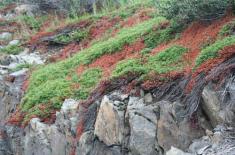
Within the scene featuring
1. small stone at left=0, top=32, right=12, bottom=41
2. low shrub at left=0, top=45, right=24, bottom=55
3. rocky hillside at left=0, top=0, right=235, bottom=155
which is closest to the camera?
rocky hillside at left=0, top=0, right=235, bottom=155

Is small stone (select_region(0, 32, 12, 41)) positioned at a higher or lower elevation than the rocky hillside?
lower

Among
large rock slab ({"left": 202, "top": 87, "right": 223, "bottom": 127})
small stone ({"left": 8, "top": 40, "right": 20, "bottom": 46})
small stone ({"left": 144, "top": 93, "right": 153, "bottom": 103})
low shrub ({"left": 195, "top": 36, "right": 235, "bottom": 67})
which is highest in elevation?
low shrub ({"left": 195, "top": 36, "right": 235, "bottom": 67})

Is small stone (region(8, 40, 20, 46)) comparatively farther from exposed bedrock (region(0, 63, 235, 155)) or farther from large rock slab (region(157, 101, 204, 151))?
large rock slab (region(157, 101, 204, 151))

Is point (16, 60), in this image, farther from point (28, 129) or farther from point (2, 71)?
point (28, 129)

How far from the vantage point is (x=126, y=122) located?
952 centimetres

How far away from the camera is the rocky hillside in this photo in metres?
8.26

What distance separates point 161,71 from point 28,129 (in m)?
3.99

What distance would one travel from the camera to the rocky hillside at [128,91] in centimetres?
826

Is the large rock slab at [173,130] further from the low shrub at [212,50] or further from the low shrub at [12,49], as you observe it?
the low shrub at [12,49]

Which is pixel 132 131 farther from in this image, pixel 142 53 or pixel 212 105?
pixel 142 53

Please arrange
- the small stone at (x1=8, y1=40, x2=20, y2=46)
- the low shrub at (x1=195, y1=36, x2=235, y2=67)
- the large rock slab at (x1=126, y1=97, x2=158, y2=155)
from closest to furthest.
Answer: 1. the large rock slab at (x1=126, y1=97, x2=158, y2=155)
2. the low shrub at (x1=195, y1=36, x2=235, y2=67)
3. the small stone at (x1=8, y1=40, x2=20, y2=46)

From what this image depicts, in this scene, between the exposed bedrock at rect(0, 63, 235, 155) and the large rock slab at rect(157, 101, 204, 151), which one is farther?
the large rock slab at rect(157, 101, 204, 151)

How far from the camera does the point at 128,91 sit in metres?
10.1

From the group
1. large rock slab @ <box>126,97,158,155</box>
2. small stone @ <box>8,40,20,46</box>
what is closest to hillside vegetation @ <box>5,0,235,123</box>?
large rock slab @ <box>126,97,158,155</box>
